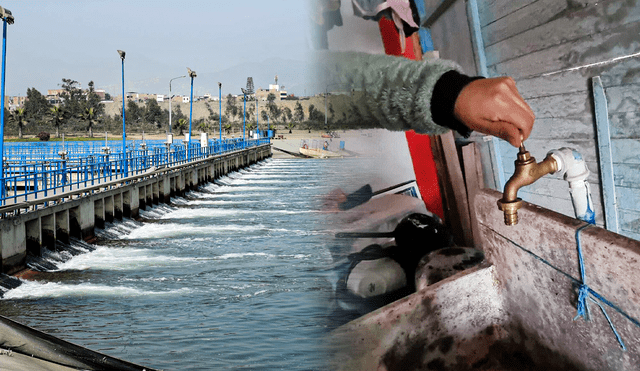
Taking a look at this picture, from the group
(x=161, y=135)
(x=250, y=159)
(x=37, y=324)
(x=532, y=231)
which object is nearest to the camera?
(x=532, y=231)

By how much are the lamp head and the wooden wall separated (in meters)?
15.4

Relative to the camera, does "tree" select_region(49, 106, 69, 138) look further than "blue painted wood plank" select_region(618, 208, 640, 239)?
Yes

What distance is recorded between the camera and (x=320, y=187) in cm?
280

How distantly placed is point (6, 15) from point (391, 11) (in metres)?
15.9

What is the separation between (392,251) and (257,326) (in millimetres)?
5826

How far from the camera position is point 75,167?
52.8 feet

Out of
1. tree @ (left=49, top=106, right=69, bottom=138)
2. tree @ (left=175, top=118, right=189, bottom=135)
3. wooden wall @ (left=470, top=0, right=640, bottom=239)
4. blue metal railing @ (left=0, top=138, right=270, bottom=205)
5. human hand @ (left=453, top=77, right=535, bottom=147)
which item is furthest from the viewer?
tree @ (left=175, top=118, right=189, bottom=135)

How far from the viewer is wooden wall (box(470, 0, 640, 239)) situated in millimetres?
2195

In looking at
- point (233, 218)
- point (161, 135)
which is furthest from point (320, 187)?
point (161, 135)

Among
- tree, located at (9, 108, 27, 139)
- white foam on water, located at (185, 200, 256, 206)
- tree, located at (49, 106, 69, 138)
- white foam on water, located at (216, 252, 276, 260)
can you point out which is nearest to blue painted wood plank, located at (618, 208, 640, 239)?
white foam on water, located at (216, 252, 276, 260)

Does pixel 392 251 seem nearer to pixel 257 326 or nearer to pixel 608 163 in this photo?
pixel 608 163

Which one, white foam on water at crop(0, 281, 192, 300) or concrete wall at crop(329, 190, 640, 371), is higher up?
concrete wall at crop(329, 190, 640, 371)

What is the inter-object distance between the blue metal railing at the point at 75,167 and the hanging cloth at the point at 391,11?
12337 millimetres

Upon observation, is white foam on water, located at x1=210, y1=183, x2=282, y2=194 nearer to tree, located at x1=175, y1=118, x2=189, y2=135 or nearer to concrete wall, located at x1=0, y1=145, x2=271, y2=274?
concrete wall, located at x1=0, y1=145, x2=271, y2=274
